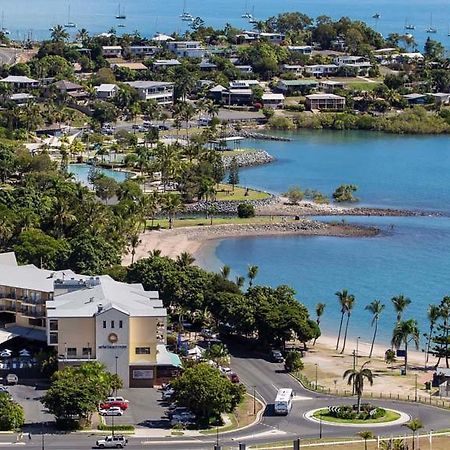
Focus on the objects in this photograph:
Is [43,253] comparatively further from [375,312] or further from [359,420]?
[359,420]

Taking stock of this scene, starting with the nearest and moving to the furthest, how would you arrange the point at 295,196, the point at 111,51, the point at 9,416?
1. the point at 9,416
2. the point at 295,196
3. the point at 111,51

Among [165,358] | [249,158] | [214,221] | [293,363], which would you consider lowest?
[293,363]

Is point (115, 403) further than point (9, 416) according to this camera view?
Yes

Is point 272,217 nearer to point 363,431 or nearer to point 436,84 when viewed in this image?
point 363,431

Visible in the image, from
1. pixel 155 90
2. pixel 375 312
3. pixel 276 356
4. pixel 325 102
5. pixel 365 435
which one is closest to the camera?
pixel 365 435

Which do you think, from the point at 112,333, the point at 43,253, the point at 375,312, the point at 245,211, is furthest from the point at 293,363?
the point at 245,211

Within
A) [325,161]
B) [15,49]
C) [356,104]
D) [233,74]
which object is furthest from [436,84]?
[15,49]

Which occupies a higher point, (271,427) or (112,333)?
(112,333)
